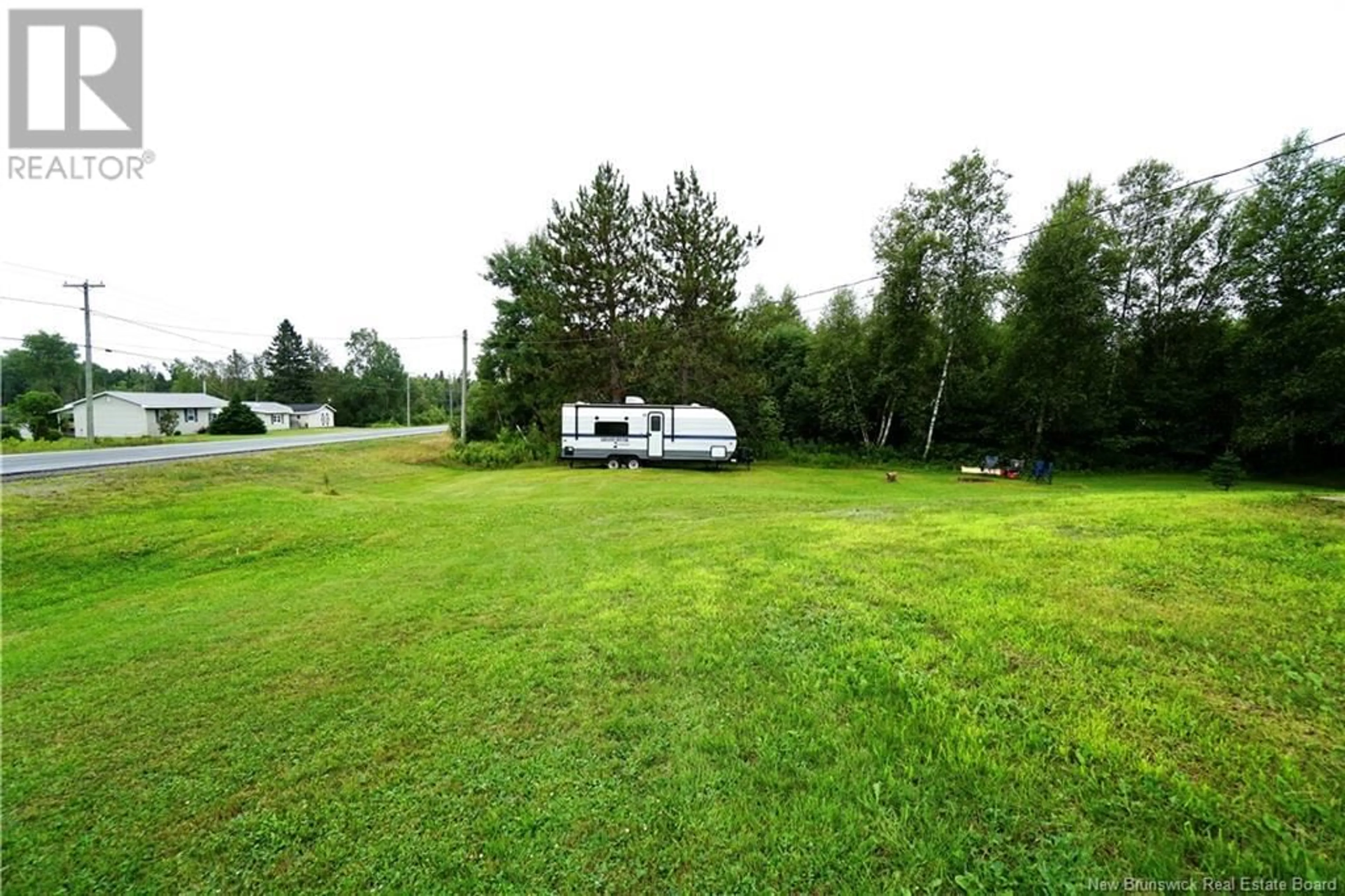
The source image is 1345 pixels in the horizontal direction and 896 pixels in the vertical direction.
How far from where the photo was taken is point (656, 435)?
63.9 ft

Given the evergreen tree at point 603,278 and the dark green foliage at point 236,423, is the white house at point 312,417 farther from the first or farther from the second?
the evergreen tree at point 603,278

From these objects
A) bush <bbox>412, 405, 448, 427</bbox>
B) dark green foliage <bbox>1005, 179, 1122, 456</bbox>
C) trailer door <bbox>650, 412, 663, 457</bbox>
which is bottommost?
trailer door <bbox>650, 412, 663, 457</bbox>

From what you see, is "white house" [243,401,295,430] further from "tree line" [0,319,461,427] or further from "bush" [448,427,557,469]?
"bush" [448,427,557,469]

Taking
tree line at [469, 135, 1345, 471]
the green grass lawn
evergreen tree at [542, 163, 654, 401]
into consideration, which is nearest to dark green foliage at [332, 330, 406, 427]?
the green grass lawn

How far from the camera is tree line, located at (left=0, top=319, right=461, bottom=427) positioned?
5047 cm

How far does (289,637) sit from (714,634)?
3.68 m

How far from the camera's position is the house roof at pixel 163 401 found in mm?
35156

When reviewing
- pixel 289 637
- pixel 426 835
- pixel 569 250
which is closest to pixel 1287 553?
pixel 426 835

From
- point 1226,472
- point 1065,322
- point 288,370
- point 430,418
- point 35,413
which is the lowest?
point 1226,472

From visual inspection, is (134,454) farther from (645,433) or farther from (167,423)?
(167,423)

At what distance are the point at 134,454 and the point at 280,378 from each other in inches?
1795

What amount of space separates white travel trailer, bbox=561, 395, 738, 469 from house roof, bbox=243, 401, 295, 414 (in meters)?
38.2

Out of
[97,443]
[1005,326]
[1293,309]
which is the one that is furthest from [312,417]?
[1293,309]

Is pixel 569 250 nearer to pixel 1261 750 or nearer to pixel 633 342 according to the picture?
pixel 633 342
